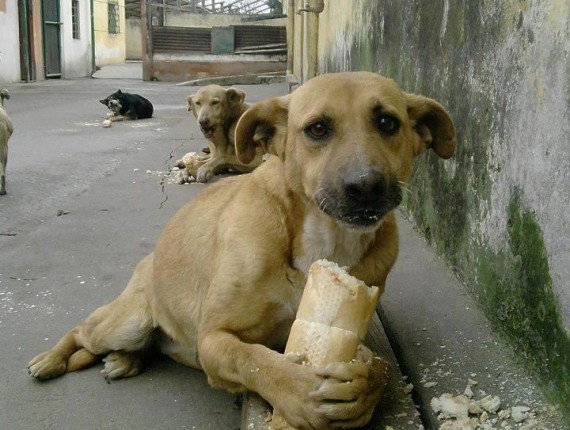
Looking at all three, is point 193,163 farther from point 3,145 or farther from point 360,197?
point 360,197

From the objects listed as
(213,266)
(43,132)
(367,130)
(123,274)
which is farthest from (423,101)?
(43,132)

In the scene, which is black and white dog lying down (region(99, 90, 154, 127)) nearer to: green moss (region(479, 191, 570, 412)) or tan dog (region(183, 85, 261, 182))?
tan dog (region(183, 85, 261, 182))

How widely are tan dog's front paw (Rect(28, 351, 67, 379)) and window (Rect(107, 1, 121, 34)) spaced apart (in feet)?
128

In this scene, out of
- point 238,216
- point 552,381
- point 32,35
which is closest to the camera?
point 552,381

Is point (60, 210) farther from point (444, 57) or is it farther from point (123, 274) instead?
point (444, 57)

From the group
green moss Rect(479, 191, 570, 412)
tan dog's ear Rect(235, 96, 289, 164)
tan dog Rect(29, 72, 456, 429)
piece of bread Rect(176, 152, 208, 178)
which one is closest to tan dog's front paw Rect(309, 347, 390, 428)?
tan dog Rect(29, 72, 456, 429)

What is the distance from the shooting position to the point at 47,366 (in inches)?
113

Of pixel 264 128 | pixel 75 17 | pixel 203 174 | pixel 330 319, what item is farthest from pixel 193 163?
pixel 75 17

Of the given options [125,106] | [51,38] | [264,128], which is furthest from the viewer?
[51,38]

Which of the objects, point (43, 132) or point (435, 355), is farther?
point (43, 132)

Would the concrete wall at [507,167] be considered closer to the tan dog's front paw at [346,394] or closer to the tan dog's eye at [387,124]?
the tan dog's eye at [387,124]

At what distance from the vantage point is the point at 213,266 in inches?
101

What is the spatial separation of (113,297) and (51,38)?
2416cm

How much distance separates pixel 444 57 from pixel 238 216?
1665 millimetres
